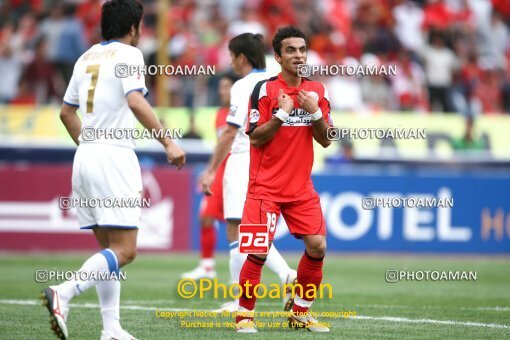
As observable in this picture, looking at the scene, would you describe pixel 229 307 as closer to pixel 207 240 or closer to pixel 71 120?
pixel 71 120

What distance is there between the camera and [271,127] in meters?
8.46

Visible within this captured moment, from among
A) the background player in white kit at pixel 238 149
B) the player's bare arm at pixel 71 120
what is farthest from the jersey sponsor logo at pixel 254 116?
the player's bare arm at pixel 71 120

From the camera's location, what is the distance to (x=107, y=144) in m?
7.55

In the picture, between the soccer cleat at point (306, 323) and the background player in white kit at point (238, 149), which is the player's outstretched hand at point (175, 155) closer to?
the soccer cleat at point (306, 323)

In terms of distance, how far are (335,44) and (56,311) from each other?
52.8ft

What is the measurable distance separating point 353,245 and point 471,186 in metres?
2.56

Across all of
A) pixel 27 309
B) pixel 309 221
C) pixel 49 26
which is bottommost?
pixel 27 309

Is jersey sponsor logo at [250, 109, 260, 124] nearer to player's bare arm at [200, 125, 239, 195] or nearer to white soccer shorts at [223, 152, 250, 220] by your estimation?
player's bare arm at [200, 125, 239, 195]

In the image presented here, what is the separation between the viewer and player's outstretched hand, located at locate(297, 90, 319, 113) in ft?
27.4

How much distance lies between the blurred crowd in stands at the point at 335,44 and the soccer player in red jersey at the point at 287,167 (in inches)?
455

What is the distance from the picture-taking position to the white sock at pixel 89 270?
24.1 feet

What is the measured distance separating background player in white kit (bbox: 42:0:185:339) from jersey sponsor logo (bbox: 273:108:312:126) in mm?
1478

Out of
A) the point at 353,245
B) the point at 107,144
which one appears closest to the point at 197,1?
the point at 353,245

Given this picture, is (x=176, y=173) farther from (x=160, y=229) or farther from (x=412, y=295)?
(x=412, y=295)
